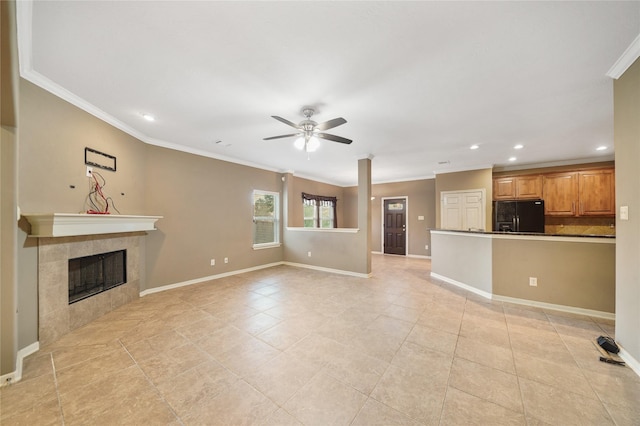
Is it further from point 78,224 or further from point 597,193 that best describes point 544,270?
point 78,224

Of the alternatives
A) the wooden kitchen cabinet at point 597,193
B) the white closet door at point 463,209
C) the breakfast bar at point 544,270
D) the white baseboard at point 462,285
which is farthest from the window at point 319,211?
the wooden kitchen cabinet at point 597,193

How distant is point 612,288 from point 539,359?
1.89 metres

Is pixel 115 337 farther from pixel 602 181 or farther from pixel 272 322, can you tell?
pixel 602 181

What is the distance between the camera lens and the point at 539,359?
2.05m

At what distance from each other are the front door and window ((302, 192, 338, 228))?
6.30ft

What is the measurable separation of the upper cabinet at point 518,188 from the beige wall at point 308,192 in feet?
16.0

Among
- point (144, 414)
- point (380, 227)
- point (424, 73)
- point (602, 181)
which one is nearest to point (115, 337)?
point (144, 414)

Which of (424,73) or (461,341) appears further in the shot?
(461,341)

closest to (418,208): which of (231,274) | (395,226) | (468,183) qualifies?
(395,226)

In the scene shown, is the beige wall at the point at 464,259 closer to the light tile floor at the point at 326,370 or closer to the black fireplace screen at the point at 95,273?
the light tile floor at the point at 326,370

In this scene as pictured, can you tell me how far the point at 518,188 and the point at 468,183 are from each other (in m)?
1.07

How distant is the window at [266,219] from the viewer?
Result: 5731 millimetres

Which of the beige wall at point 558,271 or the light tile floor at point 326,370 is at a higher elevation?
the beige wall at point 558,271

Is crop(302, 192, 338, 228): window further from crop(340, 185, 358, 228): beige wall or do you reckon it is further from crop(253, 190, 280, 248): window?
crop(253, 190, 280, 248): window
